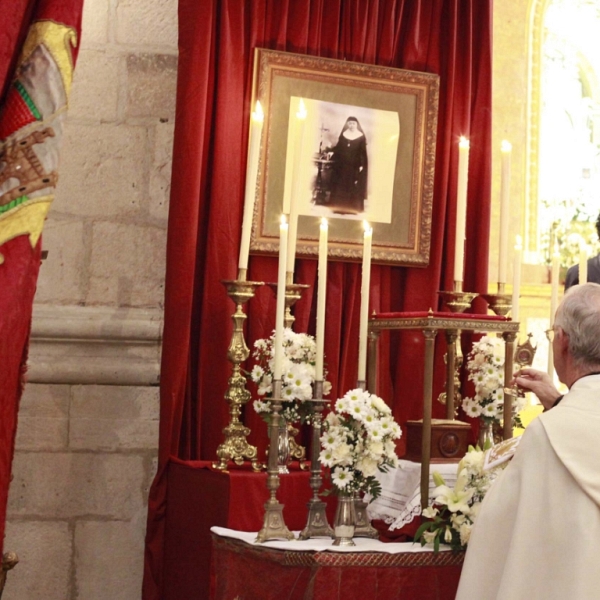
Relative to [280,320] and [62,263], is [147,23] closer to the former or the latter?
[62,263]

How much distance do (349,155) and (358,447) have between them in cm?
147

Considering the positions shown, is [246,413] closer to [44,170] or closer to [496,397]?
[496,397]

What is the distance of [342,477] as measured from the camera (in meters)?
2.77

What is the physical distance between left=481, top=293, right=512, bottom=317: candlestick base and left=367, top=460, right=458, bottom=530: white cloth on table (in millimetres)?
534

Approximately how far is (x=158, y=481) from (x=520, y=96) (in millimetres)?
2579

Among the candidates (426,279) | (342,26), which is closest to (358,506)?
(426,279)

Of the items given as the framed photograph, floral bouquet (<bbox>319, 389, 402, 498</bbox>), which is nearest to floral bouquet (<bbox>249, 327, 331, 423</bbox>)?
floral bouquet (<bbox>319, 389, 402, 498</bbox>)

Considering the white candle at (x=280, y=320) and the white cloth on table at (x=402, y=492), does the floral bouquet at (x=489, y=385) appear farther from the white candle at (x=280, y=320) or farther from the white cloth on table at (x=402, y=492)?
the white candle at (x=280, y=320)

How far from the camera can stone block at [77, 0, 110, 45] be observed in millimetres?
3670

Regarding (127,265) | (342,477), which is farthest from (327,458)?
(127,265)

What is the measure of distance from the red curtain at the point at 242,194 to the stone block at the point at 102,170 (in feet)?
0.51

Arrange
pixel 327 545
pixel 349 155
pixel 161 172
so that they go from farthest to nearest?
1. pixel 349 155
2. pixel 161 172
3. pixel 327 545

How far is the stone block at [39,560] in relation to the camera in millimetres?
3467

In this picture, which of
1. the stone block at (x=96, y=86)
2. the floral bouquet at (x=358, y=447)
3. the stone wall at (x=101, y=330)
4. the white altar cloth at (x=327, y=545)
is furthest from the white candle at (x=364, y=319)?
the stone block at (x=96, y=86)
